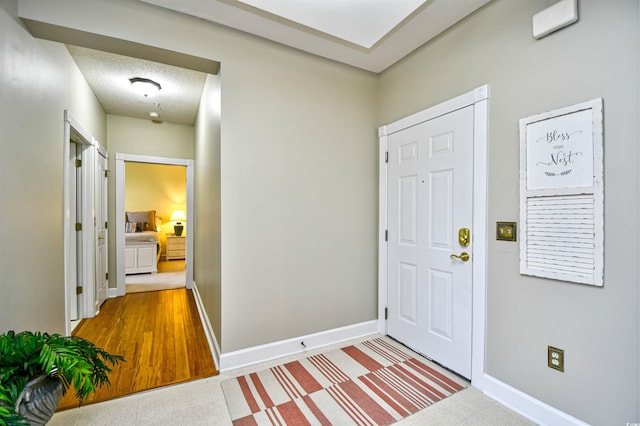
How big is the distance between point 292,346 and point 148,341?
144 centimetres

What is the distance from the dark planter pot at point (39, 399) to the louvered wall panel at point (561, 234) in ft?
8.31

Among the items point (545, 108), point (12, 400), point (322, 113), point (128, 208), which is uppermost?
point (322, 113)

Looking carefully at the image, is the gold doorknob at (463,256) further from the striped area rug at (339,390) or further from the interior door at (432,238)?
the striped area rug at (339,390)

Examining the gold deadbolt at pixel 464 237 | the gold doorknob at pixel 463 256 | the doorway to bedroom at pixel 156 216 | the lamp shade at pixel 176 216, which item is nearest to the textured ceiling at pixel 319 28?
the gold deadbolt at pixel 464 237

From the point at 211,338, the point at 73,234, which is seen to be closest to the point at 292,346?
the point at 211,338

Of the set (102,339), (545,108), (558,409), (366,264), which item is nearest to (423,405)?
(558,409)

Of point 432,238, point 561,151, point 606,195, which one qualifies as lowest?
point 432,238

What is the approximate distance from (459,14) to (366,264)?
2.18 metres

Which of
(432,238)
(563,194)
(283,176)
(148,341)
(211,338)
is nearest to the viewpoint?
(563,194)

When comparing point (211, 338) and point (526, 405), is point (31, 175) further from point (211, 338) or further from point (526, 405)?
point (526, 405)

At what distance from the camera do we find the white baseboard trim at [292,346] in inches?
87.3

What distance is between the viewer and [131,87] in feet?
10.8

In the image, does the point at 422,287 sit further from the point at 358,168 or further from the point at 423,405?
the point at 358,168

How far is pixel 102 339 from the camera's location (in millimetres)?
2756
